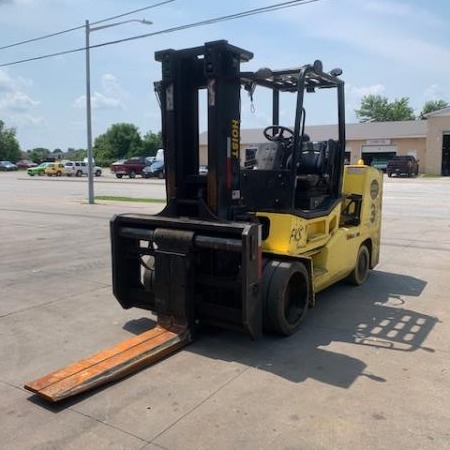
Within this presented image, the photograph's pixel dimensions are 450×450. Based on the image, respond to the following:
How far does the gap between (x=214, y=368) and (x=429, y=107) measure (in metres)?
105

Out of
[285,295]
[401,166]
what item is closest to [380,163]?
[401,166]

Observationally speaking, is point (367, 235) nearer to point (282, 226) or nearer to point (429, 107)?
point (282, 226)

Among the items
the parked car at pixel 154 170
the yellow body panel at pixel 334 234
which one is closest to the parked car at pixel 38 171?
the parked car at pixel 154 170

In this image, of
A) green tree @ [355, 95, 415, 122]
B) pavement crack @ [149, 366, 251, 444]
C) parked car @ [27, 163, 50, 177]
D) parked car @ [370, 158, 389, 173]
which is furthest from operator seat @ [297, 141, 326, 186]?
green tree @ [355, 95, 415, 122]

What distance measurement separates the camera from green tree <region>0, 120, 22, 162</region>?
9744cm

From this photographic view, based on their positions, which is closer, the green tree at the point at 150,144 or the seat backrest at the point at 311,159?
the seat backrest at the point at 311,159

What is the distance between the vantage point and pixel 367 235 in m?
7.73

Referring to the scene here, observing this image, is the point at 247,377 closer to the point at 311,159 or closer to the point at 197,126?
the point at 197,126

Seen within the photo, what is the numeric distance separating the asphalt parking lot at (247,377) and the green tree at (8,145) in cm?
9753

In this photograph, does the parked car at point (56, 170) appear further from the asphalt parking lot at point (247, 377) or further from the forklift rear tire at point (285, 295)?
the forklift rear tire at point (285, 295)

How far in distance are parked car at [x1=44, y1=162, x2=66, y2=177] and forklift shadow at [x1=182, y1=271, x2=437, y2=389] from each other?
176 ft

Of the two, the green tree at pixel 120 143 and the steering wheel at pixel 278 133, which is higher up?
the green tree at pixel 120 143

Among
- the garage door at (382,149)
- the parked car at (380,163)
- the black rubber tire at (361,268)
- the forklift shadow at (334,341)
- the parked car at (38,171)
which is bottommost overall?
the forklift shadow at (334,341)

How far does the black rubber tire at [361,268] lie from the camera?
24.7 feet
